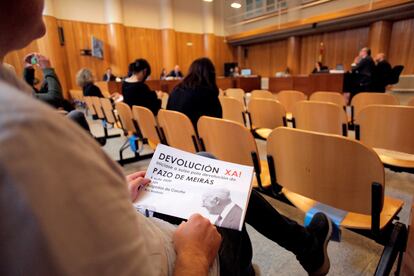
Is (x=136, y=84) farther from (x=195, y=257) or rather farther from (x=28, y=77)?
(x=195, y=257)

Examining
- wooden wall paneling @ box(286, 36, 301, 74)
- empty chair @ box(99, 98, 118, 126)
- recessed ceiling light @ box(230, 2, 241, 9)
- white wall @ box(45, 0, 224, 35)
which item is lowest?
empty chair @ box(99, 98, 118, 126)

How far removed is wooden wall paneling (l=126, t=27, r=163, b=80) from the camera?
33.7 ft

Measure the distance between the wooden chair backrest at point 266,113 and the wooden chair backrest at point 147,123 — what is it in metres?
1.01

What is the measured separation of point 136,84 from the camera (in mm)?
2811

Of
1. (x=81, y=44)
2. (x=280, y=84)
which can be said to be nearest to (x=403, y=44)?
(x=280, y=84)

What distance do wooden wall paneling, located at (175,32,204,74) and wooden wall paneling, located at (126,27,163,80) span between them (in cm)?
83

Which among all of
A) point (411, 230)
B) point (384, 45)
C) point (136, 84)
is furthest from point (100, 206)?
point (384, 45)

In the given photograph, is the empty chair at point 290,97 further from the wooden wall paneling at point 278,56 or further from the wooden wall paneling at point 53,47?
the wooden wall paneling at point 278,56

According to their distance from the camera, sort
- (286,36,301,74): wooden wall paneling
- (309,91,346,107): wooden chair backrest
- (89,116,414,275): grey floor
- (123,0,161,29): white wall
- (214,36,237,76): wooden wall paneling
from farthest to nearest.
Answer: (214,36,237,76): wooden wall paneling < (123,0,161,29): white wall < (286,36,301,74): wooden wall paneling < (309,91,346,107): wooden chair backrest < (89,116,414,275): grey floor

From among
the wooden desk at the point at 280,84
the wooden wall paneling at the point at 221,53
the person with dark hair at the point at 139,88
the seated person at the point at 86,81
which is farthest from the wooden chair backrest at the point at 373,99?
the wooden wall paneling at the point at 221,53

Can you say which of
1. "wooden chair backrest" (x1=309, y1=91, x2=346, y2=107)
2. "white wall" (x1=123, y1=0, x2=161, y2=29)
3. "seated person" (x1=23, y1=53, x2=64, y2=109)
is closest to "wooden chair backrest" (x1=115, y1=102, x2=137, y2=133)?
"seated person" (x1=23, y1=53, x2=64, y2=109)

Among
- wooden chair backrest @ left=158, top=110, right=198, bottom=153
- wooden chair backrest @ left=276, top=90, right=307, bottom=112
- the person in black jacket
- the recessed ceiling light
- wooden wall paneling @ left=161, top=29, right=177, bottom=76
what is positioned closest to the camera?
wooden chair backrest @ left=158, top=110, right=198, bottom=153

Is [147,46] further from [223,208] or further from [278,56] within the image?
[223,208]

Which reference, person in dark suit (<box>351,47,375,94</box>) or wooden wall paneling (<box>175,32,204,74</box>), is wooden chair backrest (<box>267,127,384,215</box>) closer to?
person in dark suit (<box>351,47,375,94</box>)
